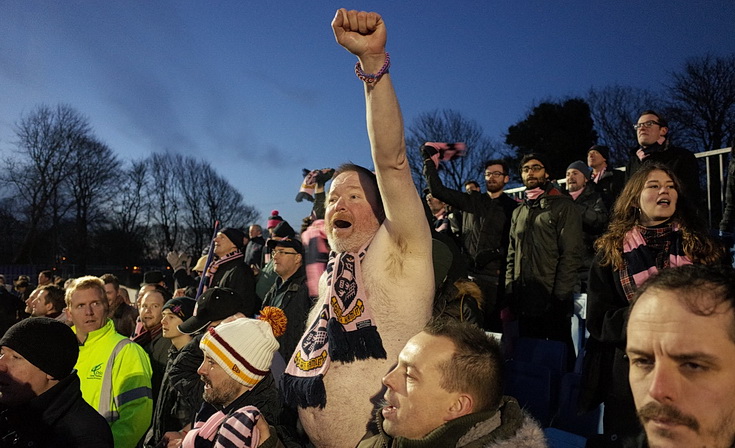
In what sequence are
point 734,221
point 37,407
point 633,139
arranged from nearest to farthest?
point 37,407 < point 734,221 < point 633,139

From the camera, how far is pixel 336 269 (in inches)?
100

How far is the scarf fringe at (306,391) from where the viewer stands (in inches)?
90.6

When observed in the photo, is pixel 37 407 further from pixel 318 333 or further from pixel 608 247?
pixel 608 247

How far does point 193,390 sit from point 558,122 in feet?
78.7

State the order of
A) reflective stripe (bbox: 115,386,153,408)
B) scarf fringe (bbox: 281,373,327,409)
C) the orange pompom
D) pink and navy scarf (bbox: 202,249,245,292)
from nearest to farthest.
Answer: scarf fringe (bbox: 281,373,327,409)
the orange pompom
reflective stripe (bbox: 115,386,153,408)
pink and navy scarf (bbox: 202,249,245,292)

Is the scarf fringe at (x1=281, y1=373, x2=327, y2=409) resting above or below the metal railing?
below

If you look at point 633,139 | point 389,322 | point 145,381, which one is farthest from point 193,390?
point 633,139

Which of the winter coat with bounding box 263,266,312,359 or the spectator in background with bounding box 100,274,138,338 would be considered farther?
the spectator in background with bounding box 100,274,138,338

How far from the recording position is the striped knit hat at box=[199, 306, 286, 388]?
117 inches

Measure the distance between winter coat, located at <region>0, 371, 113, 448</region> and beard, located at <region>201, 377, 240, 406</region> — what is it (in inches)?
20.2

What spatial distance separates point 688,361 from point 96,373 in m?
3.54

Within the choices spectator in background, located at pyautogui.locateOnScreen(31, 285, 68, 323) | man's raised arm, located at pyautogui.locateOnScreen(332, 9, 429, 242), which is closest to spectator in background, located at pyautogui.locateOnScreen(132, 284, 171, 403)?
spectator in background, located at pyautogui.locateOnScreen(31, 285, 68, 323)

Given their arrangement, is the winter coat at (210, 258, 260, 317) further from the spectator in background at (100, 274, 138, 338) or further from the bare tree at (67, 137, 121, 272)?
the bare tree at (67, 137, 121, 272)

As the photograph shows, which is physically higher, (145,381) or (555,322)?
(555,322)
